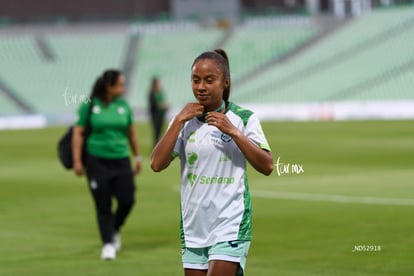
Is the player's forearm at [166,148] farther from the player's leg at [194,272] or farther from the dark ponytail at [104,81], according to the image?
the dark ponytail at [104,81]

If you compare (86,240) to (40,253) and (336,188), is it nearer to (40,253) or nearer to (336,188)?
(40,253)

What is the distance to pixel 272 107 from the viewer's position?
5147 cm

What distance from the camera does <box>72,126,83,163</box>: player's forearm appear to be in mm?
12570

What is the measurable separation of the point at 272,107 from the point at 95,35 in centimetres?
1605

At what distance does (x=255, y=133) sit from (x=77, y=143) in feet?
18.9

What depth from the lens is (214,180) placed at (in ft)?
23.2

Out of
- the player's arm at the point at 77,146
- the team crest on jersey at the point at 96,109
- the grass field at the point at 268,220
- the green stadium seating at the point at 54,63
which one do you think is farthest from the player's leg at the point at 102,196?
the green stadium seating at the point at 54,63

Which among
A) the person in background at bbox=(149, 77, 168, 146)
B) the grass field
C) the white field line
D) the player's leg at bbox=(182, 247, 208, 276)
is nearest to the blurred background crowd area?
the person in background at bbox=(149, 77, 168, 146)

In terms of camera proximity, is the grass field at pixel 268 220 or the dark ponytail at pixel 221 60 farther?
the grass field at pixel 268 220

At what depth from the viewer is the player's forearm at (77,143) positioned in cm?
1257

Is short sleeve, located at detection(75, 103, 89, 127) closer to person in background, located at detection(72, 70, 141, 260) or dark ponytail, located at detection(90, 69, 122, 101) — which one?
person in background, located at detection(72, 70, 141, 260)

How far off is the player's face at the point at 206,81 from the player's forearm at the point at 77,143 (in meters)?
5.79

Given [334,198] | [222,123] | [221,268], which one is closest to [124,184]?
[221,268]

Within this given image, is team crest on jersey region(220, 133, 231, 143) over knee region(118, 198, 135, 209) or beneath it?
over
